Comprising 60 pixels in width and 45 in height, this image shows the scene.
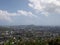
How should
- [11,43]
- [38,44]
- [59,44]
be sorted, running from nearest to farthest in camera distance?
[11,43]
[38,44]
[59,44]

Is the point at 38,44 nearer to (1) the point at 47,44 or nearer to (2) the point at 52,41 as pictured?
(1) the point at 47,44

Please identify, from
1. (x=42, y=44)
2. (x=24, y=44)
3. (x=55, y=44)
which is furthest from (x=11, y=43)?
(x=55, y=44)

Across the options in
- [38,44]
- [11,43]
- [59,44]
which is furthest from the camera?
[59,44]

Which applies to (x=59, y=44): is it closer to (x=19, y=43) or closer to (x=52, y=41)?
(x=52, y=41)

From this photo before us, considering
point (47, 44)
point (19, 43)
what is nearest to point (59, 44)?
point (47, 44)

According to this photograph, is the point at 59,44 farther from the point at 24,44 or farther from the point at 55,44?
the point at 24,44

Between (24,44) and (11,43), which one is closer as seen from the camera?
(11,43)

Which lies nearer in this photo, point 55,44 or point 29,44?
point 29,44
